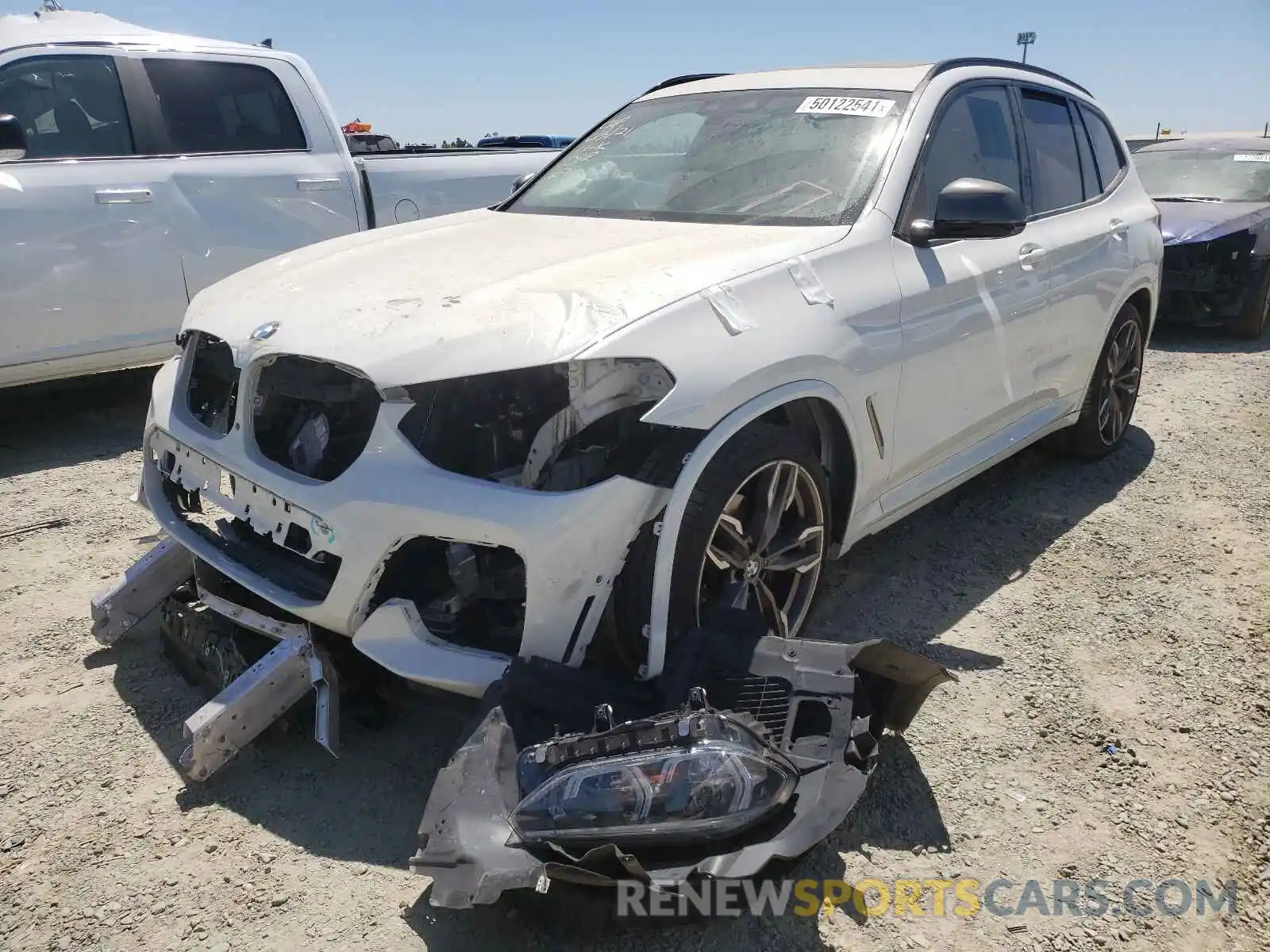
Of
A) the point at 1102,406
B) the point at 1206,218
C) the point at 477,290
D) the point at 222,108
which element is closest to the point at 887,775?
the point at 477,290

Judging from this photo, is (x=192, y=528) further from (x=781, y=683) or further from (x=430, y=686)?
(x=781, y=683)

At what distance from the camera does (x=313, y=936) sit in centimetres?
204

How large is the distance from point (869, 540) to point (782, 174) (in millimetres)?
1620

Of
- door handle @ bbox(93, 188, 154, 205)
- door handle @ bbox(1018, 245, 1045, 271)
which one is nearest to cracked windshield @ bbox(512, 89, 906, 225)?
door handle @ bbox(1018, 245, 1045, 271)

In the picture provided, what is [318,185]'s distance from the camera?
18.1ft

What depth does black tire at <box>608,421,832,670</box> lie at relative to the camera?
231cm

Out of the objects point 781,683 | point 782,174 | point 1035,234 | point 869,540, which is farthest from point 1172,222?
point 781,683

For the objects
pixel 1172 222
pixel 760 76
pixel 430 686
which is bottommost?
pixel 430 686

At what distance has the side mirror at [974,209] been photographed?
117 inches

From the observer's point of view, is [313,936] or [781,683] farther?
[781,683]

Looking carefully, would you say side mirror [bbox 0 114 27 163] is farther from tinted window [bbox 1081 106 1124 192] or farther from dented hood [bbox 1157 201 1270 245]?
dented hood [bbox 1157 201 1270 245]

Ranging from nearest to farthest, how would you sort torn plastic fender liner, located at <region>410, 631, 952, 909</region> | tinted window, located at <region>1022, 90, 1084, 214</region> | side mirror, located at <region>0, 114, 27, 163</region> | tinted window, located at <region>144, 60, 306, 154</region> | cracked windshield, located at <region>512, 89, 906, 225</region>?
torn plastic fender liner, located at <region>410, 631, 952, 909</region> → cracked windshield, located at <region>512, 89, 906, 225</region> → tinted window, located at <region>1022, 90, 1084, 214</region> → side mirror, located at <region>0, 114, 27, 163</region> → tinted window, located at <region>144, 60, 306, 154</region>

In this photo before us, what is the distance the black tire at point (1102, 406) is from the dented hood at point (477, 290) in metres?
2.39

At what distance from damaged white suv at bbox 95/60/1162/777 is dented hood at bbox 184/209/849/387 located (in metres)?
0.01
